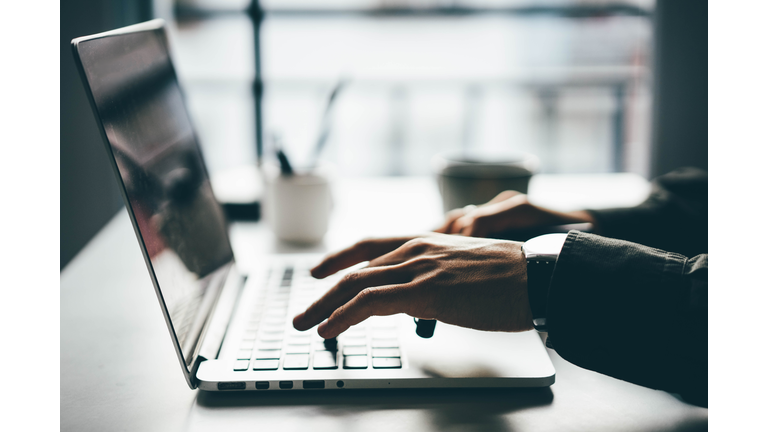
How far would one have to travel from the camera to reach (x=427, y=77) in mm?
3211

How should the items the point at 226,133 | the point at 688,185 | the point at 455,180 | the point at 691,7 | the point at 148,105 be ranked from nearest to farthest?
the point at 148,105 < the point at 455,180 < the point at 688,185 < the point at 691,7 < the point at 226,133

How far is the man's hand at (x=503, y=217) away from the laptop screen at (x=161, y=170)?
30 centimetres

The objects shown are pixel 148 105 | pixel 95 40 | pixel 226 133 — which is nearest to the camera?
pixel 95 40

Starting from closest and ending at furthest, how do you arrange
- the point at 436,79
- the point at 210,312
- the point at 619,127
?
the point at 210,312 → the point at 436,79 → the point at 619,127

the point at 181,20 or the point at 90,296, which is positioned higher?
the point at 181,20

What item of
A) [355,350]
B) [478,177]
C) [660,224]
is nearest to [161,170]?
[355,350]

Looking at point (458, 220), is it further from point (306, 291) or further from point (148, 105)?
point (148, 105)

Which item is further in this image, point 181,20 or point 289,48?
point 289,48

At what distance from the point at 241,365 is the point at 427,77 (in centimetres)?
297

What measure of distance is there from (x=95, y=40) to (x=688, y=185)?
1.06 meters

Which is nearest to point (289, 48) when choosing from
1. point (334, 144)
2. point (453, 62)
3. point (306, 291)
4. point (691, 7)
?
point (334, 144)

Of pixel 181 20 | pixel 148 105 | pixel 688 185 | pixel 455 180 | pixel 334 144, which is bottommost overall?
pixel 334 144

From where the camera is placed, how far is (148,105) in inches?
20.0

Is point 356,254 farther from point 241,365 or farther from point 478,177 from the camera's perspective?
point 478,177
